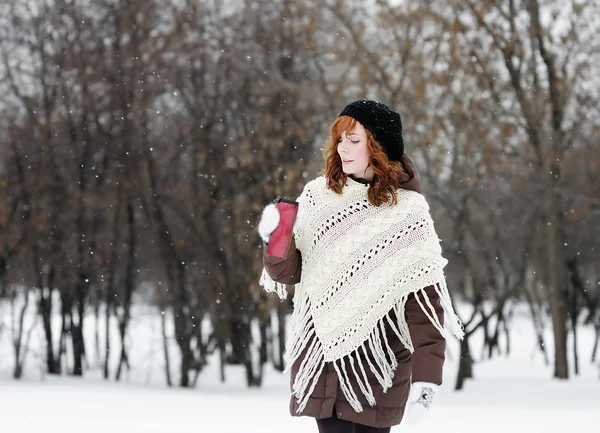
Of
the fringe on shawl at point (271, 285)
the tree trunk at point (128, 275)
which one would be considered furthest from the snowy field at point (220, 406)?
the fringe on shawl at point (271, 285)

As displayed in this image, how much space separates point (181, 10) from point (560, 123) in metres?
6.17

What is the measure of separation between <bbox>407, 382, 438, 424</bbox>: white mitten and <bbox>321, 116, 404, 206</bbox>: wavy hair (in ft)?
1.87

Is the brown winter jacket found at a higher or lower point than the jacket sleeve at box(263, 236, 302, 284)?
lower

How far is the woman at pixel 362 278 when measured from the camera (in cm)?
259

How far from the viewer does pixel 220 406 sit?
9953 millimetres

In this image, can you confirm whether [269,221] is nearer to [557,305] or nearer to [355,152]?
[355,152]

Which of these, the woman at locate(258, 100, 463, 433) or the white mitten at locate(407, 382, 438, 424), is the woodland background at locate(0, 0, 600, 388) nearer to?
the woman at locate(258, 100, 463, 433)

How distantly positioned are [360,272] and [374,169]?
33 centimetres

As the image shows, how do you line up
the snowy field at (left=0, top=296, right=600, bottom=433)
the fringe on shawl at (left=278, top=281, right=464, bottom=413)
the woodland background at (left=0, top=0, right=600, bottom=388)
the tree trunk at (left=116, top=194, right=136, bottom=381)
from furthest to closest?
the tree trunk at (left=116, top=194, right=136, bottom=381) → the woodland background at (left=0, top=0, right=600, bottom=388) → the snowy field at (left=0, top=296, right=600, bottom=433) → the fringe on shawl at (left=278, top=281, right=464, bottom=413)

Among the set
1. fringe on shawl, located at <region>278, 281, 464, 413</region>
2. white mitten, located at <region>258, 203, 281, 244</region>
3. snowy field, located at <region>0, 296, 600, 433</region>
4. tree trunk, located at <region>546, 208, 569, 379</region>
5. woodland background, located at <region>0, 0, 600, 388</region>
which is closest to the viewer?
white mitten, located at <region>258, 203, 281, 244</region>

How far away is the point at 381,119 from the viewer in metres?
2.69

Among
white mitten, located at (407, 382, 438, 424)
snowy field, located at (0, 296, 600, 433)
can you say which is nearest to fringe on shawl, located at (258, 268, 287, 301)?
white mitten, located at (407, 382, 438, 424)

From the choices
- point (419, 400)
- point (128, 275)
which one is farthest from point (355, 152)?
point (128, 275)

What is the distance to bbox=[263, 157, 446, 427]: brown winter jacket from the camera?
2514 mm
